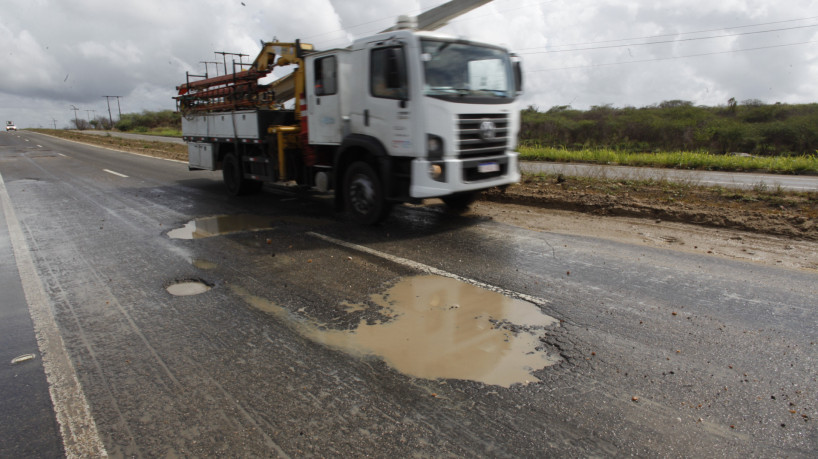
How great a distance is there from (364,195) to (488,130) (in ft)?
6.90

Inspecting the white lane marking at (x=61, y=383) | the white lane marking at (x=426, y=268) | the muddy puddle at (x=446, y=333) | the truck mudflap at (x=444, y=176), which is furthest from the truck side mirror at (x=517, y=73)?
the white lane marking at (x=61, y=383)

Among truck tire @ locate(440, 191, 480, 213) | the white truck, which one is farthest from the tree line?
the white truck

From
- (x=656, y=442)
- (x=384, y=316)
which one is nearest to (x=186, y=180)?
(x=384, y=316)

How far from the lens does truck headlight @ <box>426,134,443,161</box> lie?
21.1ft

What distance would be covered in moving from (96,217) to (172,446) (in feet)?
23.9

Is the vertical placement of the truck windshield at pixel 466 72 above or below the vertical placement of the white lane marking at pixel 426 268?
above

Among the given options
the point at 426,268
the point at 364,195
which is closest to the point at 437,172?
the point at 364,195

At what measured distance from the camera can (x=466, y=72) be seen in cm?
682

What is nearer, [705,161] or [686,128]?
[705,161]

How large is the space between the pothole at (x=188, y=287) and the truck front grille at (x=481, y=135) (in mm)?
3665

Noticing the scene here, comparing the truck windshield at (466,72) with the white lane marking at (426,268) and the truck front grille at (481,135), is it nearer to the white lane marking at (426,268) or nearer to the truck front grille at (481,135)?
the truck front grille at (481,135)

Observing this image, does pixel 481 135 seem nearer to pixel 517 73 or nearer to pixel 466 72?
pixel 466 72

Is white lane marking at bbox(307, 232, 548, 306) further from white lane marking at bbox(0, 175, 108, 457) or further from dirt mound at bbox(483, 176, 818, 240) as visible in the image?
dirt mound at bbox(483, 176, 818, 240)

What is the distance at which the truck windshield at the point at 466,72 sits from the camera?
6465 mm
